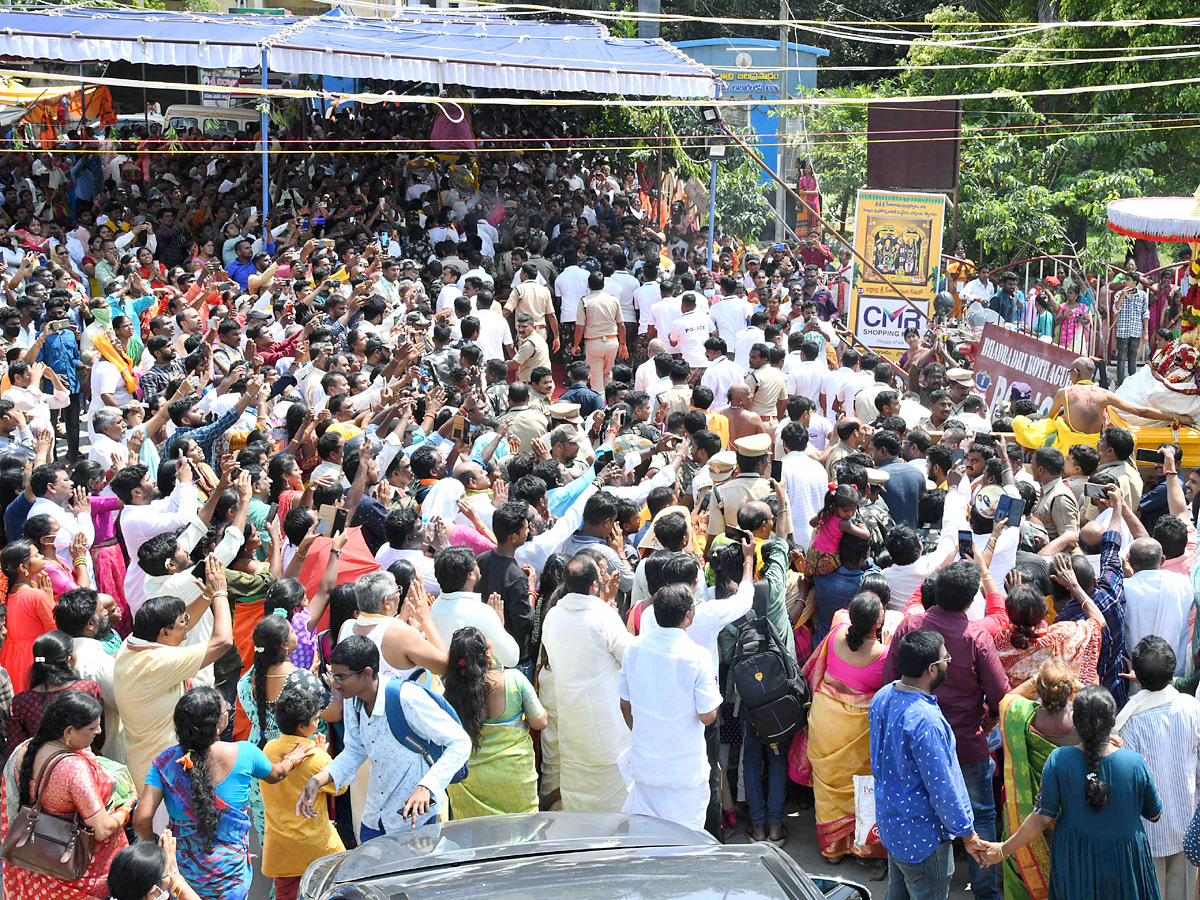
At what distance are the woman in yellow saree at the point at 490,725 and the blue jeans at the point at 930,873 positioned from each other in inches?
59.4

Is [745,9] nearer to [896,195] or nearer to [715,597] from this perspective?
[896,195]

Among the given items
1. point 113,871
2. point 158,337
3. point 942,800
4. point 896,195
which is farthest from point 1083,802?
point 896,195

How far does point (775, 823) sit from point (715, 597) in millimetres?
1307

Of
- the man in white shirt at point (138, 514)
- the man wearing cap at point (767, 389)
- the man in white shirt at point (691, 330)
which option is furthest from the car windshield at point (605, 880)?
the man in white shirt at point (691, 330)

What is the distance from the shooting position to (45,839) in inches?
180

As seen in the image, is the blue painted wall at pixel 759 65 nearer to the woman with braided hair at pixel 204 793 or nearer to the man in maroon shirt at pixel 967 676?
the man in maroon shirt at pixel 967 676

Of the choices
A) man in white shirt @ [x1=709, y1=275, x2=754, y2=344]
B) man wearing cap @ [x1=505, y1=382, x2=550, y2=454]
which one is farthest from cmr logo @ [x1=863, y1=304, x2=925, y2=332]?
man wearing cap @ [x1=505, y1=382, x2=550, y2=454]

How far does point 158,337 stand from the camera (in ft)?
32.9

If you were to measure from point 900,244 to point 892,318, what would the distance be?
1598 mm

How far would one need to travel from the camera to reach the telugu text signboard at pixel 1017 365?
1140cm

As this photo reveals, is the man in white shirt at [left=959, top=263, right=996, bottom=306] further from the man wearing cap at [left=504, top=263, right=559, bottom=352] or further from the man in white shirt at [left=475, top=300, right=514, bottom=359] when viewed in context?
the man in white shirt at [left=475, top=300, right=514, bottom=359]

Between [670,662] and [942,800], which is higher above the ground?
[670,662]

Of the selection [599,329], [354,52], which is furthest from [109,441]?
[354,52]

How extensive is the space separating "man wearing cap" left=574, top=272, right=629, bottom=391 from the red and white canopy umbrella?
16.2 ft
